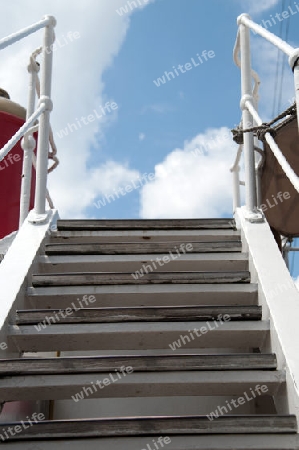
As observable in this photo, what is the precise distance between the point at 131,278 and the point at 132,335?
0.38m

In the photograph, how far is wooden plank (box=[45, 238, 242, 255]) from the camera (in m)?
2.64

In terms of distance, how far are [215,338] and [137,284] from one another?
462 millimetres

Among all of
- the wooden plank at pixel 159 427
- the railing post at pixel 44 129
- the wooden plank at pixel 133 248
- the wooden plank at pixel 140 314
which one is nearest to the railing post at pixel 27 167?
the railing post at pixel 44 129

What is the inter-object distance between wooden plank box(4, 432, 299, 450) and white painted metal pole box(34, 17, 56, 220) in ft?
5.15

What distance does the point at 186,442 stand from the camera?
1562 millimetres

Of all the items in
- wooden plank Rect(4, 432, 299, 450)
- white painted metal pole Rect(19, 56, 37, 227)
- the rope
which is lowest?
wooden plank Rect(4, 432, 299, 450)

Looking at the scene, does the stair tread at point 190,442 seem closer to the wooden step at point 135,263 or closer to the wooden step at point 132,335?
the wooden step at point 132,335

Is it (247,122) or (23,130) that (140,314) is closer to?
(23,130)

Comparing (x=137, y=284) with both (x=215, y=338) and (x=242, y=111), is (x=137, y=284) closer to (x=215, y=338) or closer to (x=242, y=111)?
(x=215, y=338)

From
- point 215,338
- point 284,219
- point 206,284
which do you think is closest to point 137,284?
point 206,284

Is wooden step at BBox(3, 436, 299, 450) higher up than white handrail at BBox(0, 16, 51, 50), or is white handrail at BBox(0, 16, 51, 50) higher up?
white handrail at BBox(0, 16, 51, 50)

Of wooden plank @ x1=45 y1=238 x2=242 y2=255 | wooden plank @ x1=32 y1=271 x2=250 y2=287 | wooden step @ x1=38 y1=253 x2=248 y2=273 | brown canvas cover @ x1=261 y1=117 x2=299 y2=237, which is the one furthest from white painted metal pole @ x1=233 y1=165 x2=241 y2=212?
wooden plank @ x1=32 y1=271 x2=250 y2=287

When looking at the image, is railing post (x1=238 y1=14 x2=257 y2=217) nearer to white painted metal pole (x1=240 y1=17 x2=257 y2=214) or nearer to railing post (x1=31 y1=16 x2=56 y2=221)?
white painted metal pole (x1=240 y1=17 x2=257 y2=214)

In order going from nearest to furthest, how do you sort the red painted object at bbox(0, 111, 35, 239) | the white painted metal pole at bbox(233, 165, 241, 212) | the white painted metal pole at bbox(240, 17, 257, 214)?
the white painted metal pole at bbox(240, 17, 257, 214)
the white painted metal pole at bbox(233, 165, 241, 212)
the red painted object at bbox(0, 111, 35, 239)
